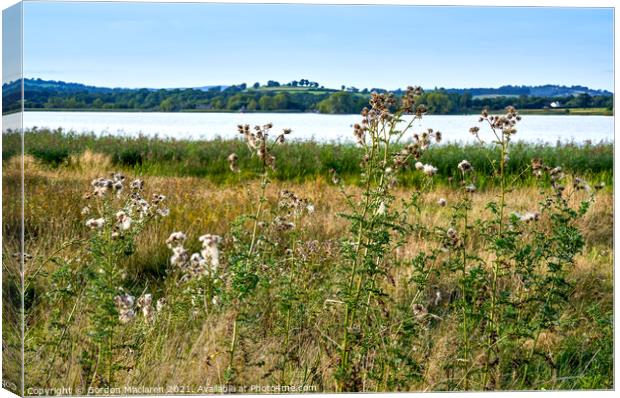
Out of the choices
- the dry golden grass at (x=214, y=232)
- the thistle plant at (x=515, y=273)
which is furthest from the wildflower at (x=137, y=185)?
the thistle plant at (x=515, y=273)

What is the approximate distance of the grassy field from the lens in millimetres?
4773

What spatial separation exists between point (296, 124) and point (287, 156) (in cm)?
54

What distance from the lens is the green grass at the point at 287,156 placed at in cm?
585

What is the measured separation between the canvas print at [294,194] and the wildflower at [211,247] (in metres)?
0.01

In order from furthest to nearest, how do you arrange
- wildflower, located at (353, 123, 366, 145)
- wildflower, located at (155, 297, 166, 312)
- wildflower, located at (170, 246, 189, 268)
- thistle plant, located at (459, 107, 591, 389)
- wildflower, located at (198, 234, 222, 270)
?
wildflower, located at (155, 297, 166, 312) < thistle plant, located at (459, 107, 591, 389) < wildflower, located at (353, 123, 366, 145) < wildflower, located at (170, 246, 189, 268) < wildflower, located at (198, 234, 222, 270)

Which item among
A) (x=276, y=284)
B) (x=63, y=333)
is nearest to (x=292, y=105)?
(x=276, y=284)

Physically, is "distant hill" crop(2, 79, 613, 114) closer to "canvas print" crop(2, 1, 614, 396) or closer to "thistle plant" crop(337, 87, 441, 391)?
"canvas print" crop(2, 1, 614, 396)

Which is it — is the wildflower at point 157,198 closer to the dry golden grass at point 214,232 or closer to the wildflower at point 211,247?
the dry golden grass at point 214,232

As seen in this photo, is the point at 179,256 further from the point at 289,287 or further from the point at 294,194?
the point at 294,194

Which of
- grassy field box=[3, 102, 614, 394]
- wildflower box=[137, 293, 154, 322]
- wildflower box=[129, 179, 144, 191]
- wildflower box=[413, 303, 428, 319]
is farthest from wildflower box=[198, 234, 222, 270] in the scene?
wildflower box=[413, 303, 428, 319]

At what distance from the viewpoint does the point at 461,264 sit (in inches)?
193

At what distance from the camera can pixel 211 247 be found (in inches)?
176

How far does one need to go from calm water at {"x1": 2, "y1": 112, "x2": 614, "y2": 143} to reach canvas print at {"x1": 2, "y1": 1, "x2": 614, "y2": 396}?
0.05 ft

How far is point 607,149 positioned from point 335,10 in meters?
1.86
